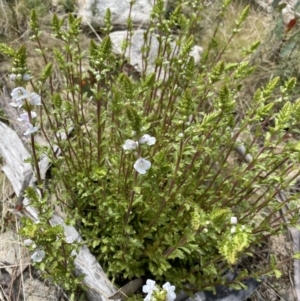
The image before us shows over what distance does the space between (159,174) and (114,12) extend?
11.1ft

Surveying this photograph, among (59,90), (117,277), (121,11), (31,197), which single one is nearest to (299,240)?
(117,277)

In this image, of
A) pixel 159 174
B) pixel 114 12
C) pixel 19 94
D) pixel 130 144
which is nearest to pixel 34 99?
pixel 19 94

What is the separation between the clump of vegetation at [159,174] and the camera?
91.4 inches

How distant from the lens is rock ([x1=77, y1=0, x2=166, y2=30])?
520cm

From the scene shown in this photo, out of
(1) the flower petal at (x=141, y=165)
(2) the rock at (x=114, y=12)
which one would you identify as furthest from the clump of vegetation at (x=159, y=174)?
Result: (2) the rock at (x=114, y=12)

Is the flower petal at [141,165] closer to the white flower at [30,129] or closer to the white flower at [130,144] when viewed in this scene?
the white flower at [130,144]

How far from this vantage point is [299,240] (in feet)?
12.2

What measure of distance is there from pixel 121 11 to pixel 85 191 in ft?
9.99

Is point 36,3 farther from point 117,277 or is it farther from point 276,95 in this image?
point 117,277

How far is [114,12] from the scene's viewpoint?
17.5 ft

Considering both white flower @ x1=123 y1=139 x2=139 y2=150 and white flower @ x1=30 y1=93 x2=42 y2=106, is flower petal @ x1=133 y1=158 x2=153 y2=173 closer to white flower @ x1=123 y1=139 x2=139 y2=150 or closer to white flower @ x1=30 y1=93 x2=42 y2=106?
white flower @ x1=123 y1=139 x2=139 y2=150

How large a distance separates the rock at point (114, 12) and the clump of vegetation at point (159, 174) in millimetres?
1924

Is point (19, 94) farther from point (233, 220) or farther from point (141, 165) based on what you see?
point (233, 220)

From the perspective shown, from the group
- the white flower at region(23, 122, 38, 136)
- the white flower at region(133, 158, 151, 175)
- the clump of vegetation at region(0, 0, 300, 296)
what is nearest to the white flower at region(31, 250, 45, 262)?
the clump of vegetation at region(0, 0, 300, 296)
